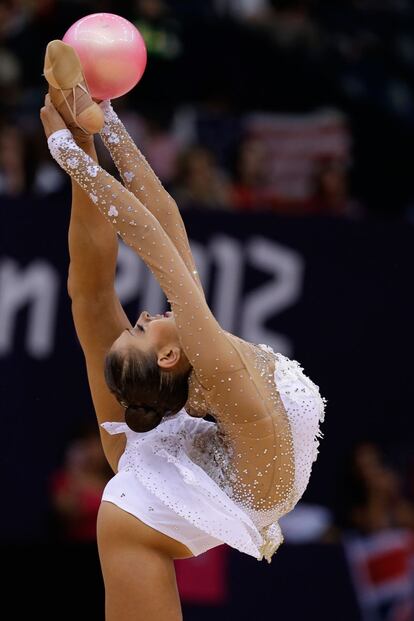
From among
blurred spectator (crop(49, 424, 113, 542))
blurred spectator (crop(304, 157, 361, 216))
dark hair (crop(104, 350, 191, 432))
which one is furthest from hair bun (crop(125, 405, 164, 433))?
blurred spectator (crop(304, 157, 361, 216))

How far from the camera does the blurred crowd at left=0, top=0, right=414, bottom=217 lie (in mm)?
6258

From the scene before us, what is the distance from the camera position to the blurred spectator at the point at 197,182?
6094mm

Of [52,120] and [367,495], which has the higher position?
[52,120]

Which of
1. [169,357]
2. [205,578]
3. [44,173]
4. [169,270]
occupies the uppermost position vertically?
[44,173]

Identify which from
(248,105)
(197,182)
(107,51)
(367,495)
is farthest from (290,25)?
(107,51)

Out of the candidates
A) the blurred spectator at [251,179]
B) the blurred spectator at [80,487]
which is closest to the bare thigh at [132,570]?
the blurred spectator at [80,487]

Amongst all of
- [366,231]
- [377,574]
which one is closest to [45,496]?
[377,574]

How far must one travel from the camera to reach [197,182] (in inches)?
241

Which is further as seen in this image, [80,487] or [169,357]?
[80,487]

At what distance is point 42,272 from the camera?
5.75 metres

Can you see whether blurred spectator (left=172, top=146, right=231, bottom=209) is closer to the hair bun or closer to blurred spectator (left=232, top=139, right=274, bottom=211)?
blurred spectator (left=232, top=139, right=274, bottom=211)

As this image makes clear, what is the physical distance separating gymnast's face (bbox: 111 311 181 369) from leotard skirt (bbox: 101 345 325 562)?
10.7 inches

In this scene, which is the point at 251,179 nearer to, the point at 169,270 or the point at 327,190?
the point at 327,190

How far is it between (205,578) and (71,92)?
2.74 m
